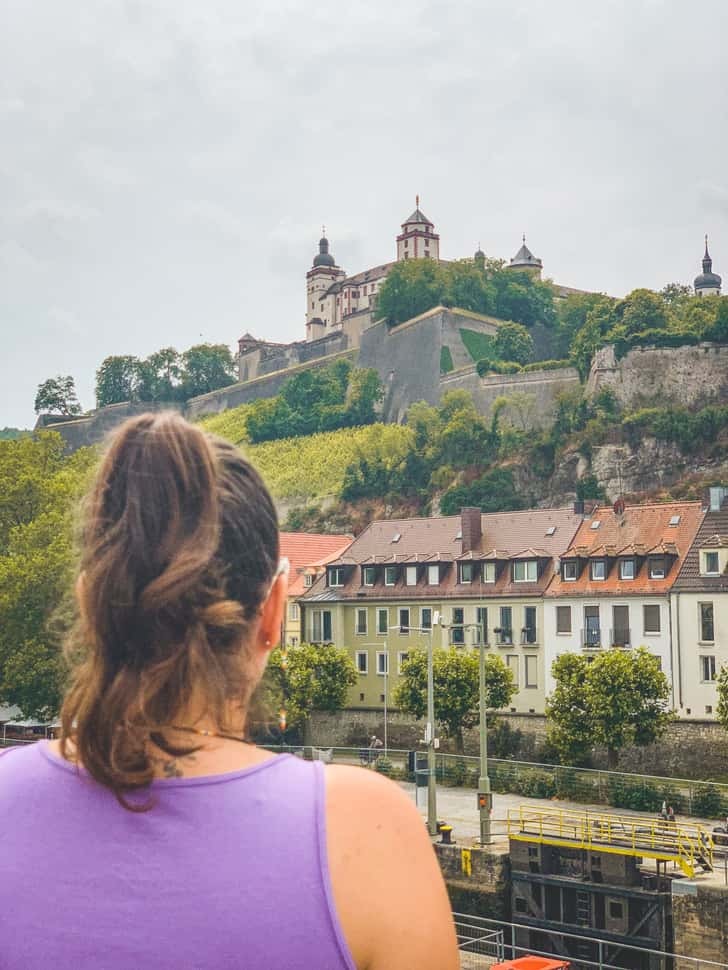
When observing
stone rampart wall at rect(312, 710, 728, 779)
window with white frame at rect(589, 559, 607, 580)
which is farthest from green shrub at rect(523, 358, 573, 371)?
stone rampart wall at rect(312, 710, 728, 779)

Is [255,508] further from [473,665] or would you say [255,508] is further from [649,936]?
[473,665]

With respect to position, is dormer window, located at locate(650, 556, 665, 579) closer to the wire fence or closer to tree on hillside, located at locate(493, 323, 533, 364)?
the wire fence

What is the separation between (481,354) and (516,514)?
47.1 meters

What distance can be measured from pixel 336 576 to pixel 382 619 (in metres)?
3.61

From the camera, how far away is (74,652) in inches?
89.6

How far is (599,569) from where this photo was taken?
44.2m

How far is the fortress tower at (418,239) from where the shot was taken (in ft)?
418

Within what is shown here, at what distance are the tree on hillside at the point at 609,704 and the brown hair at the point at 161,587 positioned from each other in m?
35.7

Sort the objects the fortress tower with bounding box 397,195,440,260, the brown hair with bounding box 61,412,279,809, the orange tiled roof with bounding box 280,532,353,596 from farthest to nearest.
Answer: the fortress tower with bounding box 397,195,440,260, the orange tiled roof with bounding box 280,532,353,596, the brown hair with bounding box 61,412,279,809


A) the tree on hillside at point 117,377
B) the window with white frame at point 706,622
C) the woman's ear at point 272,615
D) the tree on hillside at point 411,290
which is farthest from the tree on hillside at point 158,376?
the woman's ear at point 272,615

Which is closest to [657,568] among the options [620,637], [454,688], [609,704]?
[620,637]

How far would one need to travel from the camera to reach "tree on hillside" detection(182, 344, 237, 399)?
5197 inches

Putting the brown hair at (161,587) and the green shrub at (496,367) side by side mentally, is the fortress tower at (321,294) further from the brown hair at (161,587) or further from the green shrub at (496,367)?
the brown hair at (161,587)

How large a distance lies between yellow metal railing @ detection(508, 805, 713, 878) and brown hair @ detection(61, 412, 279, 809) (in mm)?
26670
